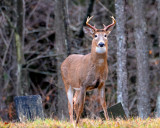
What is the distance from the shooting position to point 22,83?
12953mm

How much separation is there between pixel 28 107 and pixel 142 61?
3925 mm

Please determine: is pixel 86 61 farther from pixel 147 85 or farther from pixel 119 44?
pixel 147 85

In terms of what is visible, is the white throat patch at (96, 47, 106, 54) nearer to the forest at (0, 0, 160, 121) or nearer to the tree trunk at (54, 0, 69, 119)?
the forest at (0, 0, 160, 121)

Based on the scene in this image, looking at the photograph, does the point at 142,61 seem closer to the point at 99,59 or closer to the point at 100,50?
the point at 99,59

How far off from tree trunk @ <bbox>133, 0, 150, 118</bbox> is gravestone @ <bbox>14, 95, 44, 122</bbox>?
349 centimetres

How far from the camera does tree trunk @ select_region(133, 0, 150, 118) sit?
388 inches

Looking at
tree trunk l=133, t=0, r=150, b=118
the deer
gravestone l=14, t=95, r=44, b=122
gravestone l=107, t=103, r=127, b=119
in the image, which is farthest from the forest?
gravestone l=14, t=95, r=44, b=122

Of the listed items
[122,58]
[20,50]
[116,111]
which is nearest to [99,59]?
[116,111]

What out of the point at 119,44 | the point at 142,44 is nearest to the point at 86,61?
the point at 119,44

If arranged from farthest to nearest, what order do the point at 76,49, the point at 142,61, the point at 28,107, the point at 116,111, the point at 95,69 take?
the point at 76,49
the point at 142,61
the point at 116,111
the point at 28,107
the point at 95,69

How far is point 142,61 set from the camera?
991 centimetres

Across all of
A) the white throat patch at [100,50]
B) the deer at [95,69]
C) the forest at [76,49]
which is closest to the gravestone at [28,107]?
the deer at [95,69]

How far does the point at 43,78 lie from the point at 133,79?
4.31 m

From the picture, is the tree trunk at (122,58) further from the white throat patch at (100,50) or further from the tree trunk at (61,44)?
the tree trunk at (61,44)
